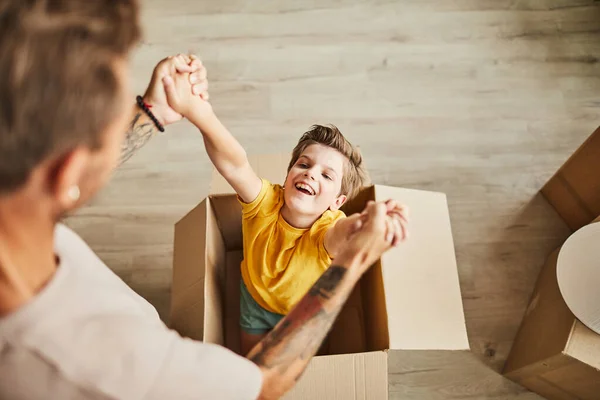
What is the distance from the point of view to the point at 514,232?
5.10 feet

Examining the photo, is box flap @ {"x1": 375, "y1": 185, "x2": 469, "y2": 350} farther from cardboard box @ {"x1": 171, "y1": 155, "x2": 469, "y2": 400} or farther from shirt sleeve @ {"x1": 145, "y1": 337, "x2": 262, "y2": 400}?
shirt sleeve @ {"x1": 145, "y1": 337, "x2": 262, "y2": 400}

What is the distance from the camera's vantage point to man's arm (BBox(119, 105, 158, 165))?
91 cm

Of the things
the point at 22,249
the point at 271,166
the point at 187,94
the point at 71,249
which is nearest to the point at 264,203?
the point at 271,166

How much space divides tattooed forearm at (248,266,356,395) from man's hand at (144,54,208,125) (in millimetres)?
424

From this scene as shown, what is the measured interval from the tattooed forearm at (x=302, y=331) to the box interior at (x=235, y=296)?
1.10ft

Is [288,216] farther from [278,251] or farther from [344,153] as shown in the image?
[344,153]

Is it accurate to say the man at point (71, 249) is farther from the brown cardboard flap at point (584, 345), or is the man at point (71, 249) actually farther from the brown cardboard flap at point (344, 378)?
the brown cardboard flap at point (584, 345)

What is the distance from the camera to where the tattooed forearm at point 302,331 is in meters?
0.72

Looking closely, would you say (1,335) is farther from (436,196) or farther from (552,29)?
(552,29)

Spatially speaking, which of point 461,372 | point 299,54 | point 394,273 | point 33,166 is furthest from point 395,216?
point 299,54

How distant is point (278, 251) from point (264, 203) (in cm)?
12

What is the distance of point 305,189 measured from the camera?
1082mm

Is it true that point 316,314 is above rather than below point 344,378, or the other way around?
above

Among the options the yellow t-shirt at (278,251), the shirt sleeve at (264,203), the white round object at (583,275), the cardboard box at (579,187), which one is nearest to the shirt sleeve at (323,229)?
the yellow t-shirt at (278,251)
